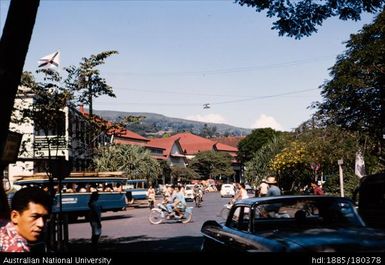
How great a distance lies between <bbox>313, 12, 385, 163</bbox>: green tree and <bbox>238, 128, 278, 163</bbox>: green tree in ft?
271

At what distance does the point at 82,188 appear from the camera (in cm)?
2570

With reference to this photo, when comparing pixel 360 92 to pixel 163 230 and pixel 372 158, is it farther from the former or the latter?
pixel 163 230

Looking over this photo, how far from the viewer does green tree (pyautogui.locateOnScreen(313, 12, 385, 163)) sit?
23716mm

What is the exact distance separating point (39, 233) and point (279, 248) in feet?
8.64

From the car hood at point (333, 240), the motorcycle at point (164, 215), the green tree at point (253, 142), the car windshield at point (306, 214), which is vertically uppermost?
the green tree at point (253, 142)

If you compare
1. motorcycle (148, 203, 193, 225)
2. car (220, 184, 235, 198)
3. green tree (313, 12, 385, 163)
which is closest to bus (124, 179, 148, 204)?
motorcycle (148, 203, 193, 225)

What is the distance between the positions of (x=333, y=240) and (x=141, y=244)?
32.1 ft

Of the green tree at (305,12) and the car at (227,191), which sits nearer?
the green tree at (305,12)

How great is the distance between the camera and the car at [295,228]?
4.94 meters

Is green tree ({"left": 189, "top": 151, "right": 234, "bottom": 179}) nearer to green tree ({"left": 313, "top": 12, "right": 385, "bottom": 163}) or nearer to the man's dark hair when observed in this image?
green tree ({"left": 313, "top": 12, "right": 385, "bottom": 163})

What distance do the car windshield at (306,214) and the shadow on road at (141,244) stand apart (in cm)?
618

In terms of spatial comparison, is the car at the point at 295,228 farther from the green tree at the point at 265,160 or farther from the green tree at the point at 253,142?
the green tree at the point at 253,142

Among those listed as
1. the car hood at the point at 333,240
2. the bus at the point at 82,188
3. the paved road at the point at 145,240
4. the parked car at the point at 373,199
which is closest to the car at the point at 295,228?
the car hood at the point at 333,240

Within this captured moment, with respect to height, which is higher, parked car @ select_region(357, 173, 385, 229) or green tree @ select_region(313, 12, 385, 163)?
green tree @ select_region(313, 12, 385, 163)
